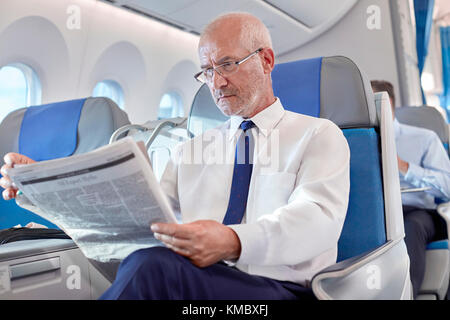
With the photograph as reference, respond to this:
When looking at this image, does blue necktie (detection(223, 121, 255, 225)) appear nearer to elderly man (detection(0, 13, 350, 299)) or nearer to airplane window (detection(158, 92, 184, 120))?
elderly man (detection(0, 13, 350, 299))

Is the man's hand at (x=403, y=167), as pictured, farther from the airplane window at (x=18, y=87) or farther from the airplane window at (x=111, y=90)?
the airplane window at (x=111, y=90)

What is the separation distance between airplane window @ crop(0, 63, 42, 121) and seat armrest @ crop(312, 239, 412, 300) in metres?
4.03

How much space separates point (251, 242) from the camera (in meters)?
0.99

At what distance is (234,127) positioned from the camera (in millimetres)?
1530

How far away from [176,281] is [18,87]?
4220 mm

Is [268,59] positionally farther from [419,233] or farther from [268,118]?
[419,233]

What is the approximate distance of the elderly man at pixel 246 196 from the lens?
93cm

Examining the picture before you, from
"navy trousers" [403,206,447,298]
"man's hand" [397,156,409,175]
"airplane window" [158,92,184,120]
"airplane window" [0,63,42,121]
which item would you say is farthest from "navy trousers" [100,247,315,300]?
"airplane window" [158,92,184,120]

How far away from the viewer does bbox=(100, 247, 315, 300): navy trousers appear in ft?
2.92

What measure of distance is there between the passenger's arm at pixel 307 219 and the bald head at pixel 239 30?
1.44 feet

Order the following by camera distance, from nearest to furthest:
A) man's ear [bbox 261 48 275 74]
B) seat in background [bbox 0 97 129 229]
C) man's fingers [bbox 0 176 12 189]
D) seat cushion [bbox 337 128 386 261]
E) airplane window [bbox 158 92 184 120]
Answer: man's fingers [bbox 0 176 12 189] → seat cushion [bbox 337 128 386 261] → man's ear [bbox 261 48 275 74] → seat in background [bbox 0 97 129 229] → airplane window [bbox 158 92 184 120]

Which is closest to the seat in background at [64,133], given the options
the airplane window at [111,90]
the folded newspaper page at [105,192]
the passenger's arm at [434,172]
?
the folded newspaper page at [105,192]
